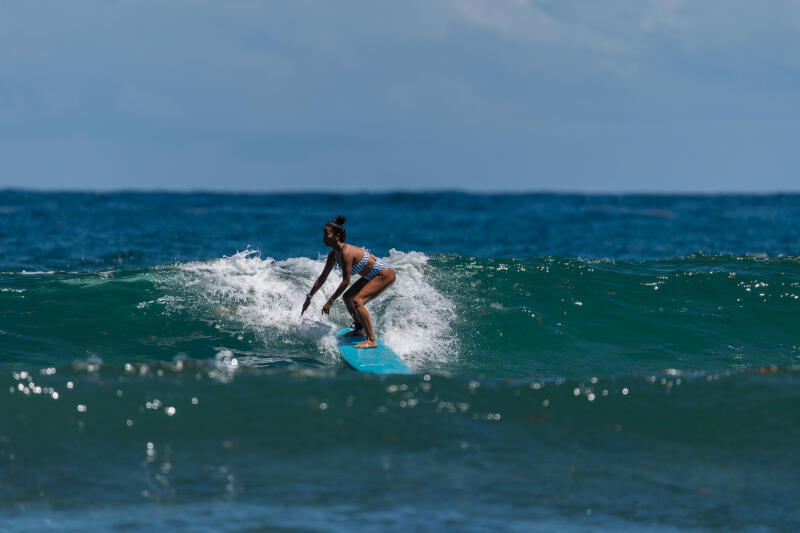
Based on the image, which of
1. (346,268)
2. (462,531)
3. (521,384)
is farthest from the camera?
(346,268)

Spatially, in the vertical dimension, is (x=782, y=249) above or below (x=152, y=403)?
above

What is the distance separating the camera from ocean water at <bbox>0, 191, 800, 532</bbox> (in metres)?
6.29

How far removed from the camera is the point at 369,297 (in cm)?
1076

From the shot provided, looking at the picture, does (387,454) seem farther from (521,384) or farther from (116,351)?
(116,351)

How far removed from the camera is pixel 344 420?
7.71 metres

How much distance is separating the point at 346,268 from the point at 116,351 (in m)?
3.75

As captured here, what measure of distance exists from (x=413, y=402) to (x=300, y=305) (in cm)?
542

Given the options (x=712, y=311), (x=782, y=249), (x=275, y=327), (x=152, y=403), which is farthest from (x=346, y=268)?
(x=782, y=249)

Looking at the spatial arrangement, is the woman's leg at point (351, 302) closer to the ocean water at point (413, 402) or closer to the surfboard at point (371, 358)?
the surfboard at point (371, 358)

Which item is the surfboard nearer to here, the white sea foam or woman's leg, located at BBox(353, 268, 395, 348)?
woman's leg, located at BBox(353, 268, 395, 348)

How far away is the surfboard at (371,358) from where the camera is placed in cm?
959

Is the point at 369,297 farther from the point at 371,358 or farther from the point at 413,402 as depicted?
the point at 413,402

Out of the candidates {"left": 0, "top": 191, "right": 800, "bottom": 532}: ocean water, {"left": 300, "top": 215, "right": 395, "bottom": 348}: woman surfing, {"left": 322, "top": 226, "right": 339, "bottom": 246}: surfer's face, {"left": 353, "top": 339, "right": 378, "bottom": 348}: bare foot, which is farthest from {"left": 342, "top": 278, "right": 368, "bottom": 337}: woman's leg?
{"left": 322, "top": 226, "right": 339, "bottom": 246}: surfer's face

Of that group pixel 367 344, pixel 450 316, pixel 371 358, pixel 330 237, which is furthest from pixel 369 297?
pixel 450 316
